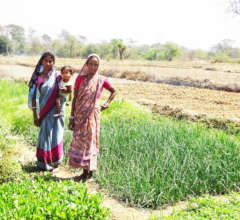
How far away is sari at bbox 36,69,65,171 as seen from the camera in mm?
4102

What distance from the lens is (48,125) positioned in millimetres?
4145

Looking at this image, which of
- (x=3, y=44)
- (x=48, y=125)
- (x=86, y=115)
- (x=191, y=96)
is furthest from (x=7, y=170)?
(x=3, y=44)

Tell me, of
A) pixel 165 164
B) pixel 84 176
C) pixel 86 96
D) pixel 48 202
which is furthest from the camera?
pixel 84 176

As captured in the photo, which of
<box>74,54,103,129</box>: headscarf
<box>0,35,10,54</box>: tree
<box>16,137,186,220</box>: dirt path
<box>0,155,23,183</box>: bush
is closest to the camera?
<box>16,137,186,220</box>: dirt path

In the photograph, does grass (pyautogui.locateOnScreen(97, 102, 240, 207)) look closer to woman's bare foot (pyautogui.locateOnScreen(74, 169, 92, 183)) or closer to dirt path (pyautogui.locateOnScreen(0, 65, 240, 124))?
woman's bare foot (pyautogui.locateOnScreen(74, 169, 92, 183))

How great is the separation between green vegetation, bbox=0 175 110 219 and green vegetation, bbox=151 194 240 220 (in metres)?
0.66

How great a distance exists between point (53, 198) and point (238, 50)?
254 feet

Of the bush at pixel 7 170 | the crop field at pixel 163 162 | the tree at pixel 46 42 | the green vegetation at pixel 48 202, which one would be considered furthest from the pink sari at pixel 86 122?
the tree at pixel 46 42

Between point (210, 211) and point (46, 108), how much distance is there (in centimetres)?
238

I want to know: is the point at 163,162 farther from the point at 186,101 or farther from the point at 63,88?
the point at 186,101

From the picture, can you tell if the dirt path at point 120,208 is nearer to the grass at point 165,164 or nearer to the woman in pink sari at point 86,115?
the grass at point 165,164

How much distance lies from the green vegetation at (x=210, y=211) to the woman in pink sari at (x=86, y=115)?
50.3 inches

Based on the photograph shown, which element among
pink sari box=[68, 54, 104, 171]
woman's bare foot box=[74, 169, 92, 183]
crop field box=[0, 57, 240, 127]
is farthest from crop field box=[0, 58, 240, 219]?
crop field box=[0, 57, 240, 127]

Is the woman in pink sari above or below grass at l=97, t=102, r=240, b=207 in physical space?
above
